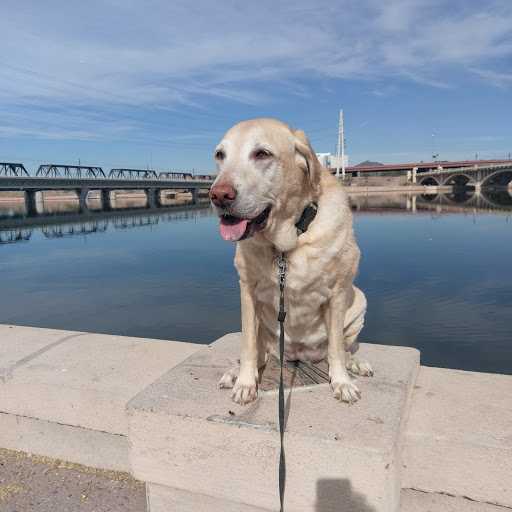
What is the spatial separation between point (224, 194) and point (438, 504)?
2.33 meters

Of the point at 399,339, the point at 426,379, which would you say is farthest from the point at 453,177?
the point at 426,379

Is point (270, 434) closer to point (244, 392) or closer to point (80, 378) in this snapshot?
point (244, 392)

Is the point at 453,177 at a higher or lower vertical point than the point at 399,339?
higher

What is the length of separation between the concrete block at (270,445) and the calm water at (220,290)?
6.68m

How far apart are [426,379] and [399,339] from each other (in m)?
6.58

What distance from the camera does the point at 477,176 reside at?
79812 millimetres

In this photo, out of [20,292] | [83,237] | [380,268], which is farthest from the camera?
[83,237]

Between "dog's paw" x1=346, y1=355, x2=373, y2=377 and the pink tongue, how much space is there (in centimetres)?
153

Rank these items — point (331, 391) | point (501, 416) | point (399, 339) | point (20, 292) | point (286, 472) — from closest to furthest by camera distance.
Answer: point (286, 472)
point (501, 416)
point (331, 391)
point (399, 339)
point (20, 292)

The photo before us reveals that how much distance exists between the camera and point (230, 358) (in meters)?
3.80

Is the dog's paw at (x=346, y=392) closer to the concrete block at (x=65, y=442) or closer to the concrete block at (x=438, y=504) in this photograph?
the concrete block at (x=438, y=504)

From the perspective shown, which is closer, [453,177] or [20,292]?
[20,292]

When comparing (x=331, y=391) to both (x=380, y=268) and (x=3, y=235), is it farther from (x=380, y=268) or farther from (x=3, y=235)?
(x=3, y=235)

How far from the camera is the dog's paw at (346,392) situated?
292 cm
